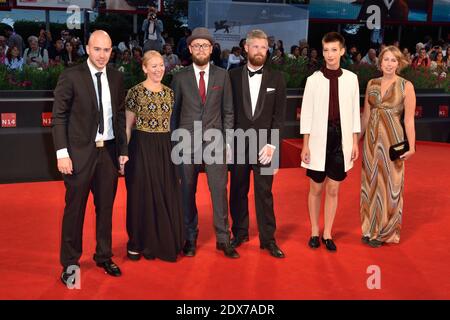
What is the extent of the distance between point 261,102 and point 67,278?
167 centimetres

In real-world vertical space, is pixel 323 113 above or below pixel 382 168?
above

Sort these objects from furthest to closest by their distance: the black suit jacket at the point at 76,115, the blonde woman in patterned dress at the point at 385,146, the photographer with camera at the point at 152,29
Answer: the photographer with camera at the point at 152,29, the blonde woman in patterned dress at the point at 385,146, the black suit jacket at the point at 76,115

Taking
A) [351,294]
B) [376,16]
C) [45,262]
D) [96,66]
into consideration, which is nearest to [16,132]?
[45,262]

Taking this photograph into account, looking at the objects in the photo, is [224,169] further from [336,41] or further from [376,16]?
[376,16]

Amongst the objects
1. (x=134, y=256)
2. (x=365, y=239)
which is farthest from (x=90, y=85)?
(x=365, y=239)

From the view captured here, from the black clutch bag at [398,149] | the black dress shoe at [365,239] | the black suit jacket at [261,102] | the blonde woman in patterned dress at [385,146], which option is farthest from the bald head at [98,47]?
the black dress shoe at [365,239]

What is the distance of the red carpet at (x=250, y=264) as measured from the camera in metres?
3.61

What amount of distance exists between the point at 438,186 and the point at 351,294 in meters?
3.10

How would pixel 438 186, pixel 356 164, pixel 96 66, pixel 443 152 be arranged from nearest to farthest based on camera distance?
pixel 96 66 → pixel 438 186 → pixel 356 164 → pixel 443 152

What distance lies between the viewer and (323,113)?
13.7 ft

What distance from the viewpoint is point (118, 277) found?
3779mm

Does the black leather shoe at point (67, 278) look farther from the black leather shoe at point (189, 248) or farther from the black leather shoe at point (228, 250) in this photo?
the black leather shoe at point (228, 250)

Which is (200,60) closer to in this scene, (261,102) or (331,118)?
(261,102)

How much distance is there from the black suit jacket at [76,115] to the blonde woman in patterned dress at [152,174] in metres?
0.38
